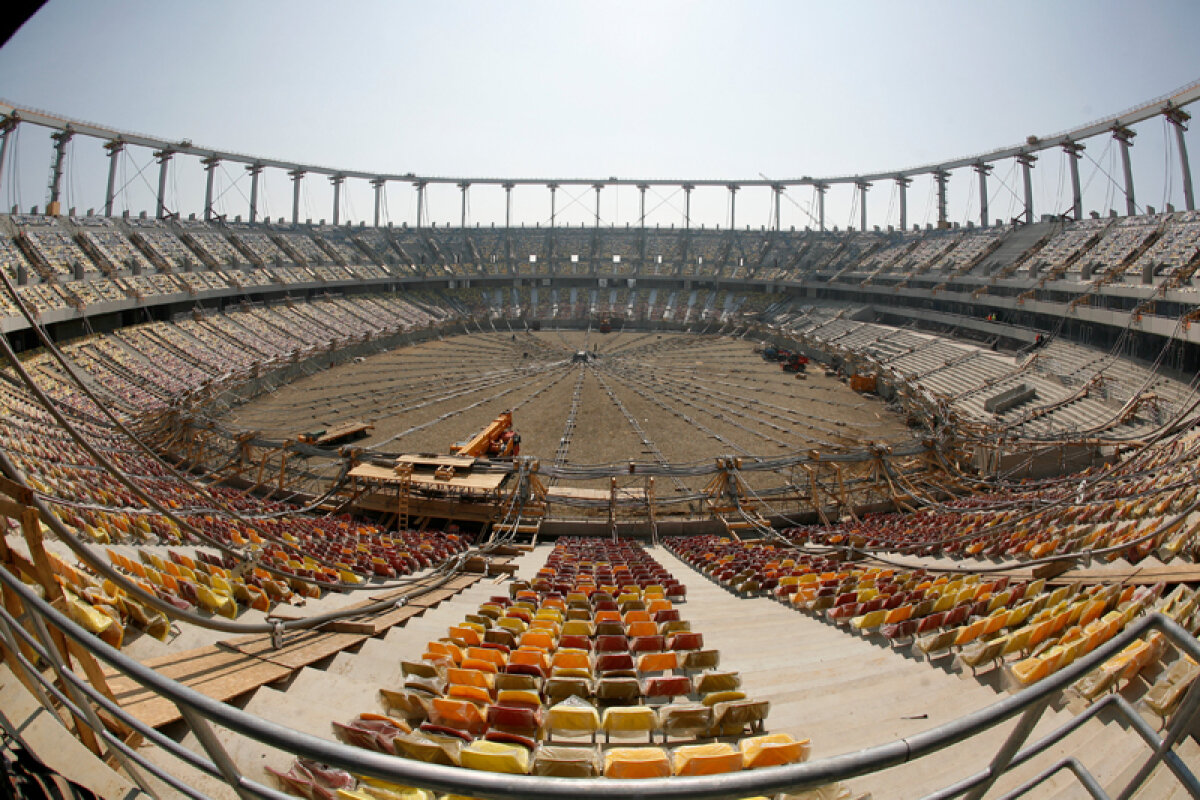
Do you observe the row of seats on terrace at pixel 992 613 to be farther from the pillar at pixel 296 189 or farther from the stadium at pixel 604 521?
the pillar at pixel 296 189

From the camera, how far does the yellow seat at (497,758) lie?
15.4ft

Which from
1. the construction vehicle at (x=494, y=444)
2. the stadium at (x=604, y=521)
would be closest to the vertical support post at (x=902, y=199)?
the stadium at (x=604, y=521)

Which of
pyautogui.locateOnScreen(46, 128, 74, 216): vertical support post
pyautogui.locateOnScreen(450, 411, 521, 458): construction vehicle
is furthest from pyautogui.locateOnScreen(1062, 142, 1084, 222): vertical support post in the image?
pyautogui.locateOnScreen(46, 128, 74, 216): vertical support post

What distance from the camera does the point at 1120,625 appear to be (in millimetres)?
7555

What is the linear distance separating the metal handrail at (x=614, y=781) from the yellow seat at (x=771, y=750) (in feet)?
11.0

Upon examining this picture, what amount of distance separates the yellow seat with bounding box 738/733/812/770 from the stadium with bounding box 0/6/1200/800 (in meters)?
0.05

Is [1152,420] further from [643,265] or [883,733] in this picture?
[643,265]

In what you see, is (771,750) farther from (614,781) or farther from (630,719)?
(614,781)

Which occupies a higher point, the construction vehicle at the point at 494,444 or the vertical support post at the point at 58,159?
the vertical support post at the point at 58,159

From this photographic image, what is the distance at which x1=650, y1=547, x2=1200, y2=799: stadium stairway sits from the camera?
16.4 ft

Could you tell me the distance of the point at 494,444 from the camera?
25422 mm

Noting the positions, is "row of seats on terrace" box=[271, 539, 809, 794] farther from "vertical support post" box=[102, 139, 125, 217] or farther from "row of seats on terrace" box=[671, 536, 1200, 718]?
"vertical support post" box=[102, 139, 125, 217]

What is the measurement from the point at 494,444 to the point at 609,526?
7.05 metres

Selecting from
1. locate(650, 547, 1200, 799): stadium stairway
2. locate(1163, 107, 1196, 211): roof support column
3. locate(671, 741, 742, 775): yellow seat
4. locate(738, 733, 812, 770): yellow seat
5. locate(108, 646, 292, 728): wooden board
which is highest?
locate(1163, 107, 1196, 211): roof support column
